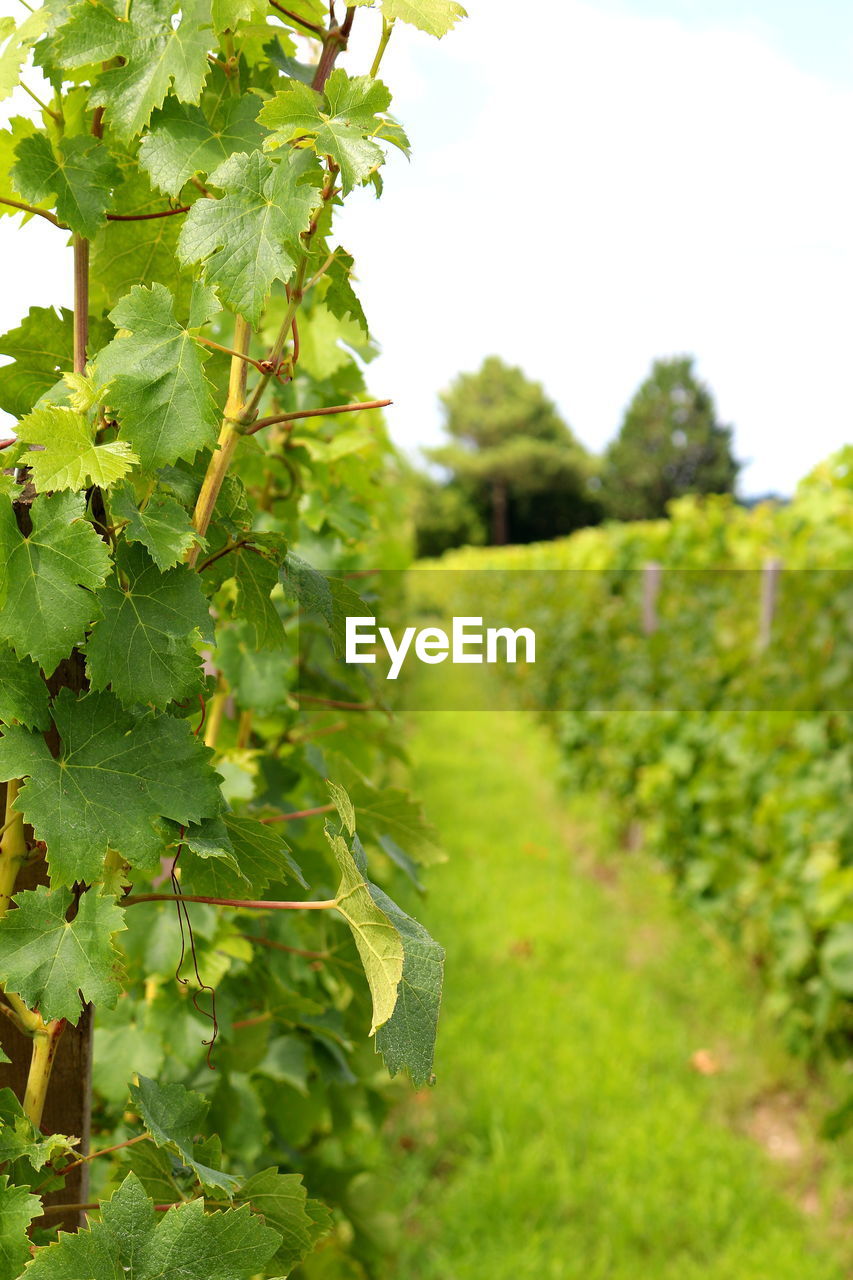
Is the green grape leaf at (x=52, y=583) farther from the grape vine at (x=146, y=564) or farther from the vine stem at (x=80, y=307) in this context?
the vine stem at (x=80, y=307)

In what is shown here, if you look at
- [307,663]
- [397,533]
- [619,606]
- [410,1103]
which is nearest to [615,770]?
[619,606]

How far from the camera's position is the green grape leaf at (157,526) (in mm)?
743

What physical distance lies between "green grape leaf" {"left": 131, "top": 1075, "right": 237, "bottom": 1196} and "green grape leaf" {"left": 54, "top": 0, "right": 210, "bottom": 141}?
2.35 ft

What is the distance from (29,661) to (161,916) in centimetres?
94

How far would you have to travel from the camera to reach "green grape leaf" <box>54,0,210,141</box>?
0.79 m

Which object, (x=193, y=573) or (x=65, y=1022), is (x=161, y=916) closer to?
(x=65, y=1022)

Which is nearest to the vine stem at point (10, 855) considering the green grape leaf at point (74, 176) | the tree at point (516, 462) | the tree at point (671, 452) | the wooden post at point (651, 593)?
the green grape leaf at point (74, 176)

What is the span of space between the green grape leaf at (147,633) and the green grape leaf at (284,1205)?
382 mm

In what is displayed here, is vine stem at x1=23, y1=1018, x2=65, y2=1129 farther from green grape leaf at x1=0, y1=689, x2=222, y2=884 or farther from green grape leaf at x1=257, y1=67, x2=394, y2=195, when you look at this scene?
green grape leaf at x1=257, y1=67, x2=394, y2=195

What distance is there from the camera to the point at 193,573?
31.3 inches

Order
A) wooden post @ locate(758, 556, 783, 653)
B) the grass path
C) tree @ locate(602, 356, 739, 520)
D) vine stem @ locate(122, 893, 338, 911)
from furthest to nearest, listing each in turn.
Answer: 1. tree @ locate(602, 356, 739, 520)
2. wooden post @ locate(758, 556, 783, 653)
3. the grass path
4. vine stem @ locate(122, 893, 338, 911)

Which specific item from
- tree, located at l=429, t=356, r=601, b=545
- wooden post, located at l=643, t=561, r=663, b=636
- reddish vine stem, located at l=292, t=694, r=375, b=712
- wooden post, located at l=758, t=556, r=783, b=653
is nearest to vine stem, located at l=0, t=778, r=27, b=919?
reddish vine stem, located at l=292, t=694, r=375, b=712

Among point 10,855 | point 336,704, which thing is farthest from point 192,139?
point 336,704

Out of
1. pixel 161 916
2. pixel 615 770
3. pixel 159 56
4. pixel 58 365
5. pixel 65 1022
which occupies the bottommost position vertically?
pixel 615 770
